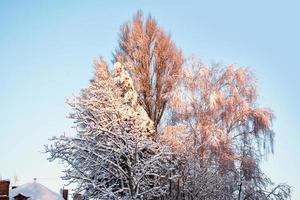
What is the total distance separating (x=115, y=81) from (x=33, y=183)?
12.0m

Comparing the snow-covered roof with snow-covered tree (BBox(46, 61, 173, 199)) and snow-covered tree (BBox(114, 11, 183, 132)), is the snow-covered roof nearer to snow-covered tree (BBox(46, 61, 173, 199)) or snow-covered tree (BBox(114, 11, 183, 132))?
snow-covered tree (BBox(114, 11, 183, 132))

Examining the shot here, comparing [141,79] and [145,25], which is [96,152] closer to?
[141,79]

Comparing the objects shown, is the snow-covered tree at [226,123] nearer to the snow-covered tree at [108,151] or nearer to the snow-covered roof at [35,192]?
the snow-covered tree at [108,151]

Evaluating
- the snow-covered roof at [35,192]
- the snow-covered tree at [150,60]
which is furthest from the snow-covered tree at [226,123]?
the snow-covered roof at [35,192]

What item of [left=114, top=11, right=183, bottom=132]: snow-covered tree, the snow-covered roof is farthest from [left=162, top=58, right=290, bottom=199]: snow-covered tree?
the snow-covered roof

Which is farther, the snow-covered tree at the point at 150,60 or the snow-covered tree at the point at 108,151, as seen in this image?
the snow-covered tree at the point at 150,60

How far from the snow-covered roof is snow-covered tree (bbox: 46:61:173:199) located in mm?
11652

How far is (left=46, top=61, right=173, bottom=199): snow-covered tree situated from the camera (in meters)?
14.2

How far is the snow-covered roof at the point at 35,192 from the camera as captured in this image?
90.0ft

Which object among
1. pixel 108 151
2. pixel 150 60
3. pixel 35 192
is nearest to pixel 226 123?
pixel 150 60

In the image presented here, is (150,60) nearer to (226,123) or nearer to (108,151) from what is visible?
(226,123)

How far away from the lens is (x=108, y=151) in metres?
15.0

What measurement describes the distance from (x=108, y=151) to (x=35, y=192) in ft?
47.9

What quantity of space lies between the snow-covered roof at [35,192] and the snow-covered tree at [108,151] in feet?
38.2
